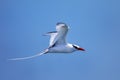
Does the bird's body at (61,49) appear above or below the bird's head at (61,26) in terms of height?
below

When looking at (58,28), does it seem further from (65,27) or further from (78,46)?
(78,46)

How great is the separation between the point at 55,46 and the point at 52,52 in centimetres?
23

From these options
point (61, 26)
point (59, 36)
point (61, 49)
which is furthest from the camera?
point (61, 49)

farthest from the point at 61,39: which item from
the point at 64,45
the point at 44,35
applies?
the point at 44,35

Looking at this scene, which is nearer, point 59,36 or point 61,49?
point 59,36

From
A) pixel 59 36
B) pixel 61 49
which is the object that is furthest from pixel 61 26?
pixel 61 49

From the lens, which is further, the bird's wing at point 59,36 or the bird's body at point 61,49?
the bird's body at point 61,49

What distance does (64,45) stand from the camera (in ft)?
57.3

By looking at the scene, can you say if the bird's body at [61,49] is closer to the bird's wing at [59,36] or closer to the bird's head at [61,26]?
the bird's wing at [59,36]

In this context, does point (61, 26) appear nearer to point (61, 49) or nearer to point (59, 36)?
point (59, 36)

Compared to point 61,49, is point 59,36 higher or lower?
higher

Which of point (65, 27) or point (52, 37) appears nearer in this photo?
point (65, 27)

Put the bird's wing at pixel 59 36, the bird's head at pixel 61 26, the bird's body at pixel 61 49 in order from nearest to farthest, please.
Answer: the bird's head at pixel 61 26 < the bird's wing at pixel 59 36 < the bird's body at pixel 61 49

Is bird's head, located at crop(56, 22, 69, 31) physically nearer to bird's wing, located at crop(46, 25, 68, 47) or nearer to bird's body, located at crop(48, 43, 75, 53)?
bird's wing, located at crop(46, 25, 68, 47)
